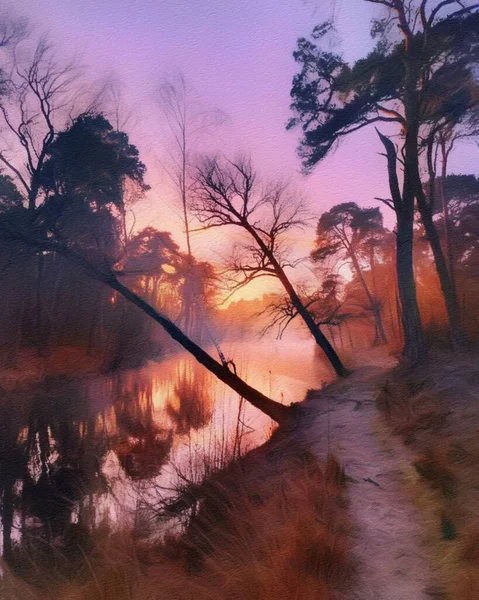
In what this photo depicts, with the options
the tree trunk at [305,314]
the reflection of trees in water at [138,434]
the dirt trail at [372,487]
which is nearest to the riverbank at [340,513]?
the dirt trail at [372,487]

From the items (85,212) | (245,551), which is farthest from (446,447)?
(85,212)

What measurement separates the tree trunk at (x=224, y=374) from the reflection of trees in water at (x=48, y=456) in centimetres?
58

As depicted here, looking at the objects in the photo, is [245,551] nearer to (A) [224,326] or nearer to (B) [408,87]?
(A) [224,326]

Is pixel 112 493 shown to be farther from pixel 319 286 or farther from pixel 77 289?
pixel 319 286

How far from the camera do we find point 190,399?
2125mm

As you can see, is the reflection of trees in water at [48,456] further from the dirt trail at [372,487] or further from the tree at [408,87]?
the tree at [408,87]

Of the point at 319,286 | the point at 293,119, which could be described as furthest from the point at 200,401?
the point at 293,119

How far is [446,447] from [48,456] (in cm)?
212

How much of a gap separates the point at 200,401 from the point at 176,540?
0.72 m

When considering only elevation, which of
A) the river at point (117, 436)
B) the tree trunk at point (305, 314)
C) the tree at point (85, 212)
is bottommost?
the river at point (117, 436)

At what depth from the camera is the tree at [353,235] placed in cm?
192

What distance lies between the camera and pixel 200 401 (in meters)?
2.14

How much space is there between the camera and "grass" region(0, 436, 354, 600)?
1.32 m

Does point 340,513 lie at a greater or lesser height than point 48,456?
lesser
